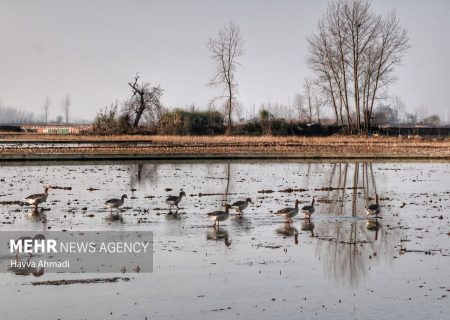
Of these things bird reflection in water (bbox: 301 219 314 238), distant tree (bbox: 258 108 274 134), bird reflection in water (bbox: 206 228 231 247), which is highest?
distant tree (bbox: 258 108 274 134)

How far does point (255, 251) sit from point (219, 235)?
88.5 inches

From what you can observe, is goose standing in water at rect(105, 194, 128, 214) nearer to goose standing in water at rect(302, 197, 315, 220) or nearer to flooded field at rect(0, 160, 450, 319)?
flooded field at rect(0, 160, 450, 319)

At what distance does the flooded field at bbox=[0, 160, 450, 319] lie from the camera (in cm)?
1279

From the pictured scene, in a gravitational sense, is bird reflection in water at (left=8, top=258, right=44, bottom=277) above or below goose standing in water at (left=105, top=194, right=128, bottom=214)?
below

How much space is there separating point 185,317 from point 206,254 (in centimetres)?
474

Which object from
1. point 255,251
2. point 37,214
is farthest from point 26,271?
point 37,214

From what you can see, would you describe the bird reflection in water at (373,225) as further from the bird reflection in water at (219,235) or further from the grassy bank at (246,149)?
the grassy bank at (246,149)

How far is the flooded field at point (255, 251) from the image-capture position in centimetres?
1279

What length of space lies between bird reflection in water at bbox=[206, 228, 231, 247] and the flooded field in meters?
0.03

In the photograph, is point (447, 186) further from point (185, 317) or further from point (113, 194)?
point (185, 317)

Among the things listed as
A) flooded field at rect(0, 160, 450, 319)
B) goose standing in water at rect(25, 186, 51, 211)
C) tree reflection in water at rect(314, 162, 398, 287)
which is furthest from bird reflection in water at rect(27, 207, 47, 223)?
tree reflection in water at rect(314, 162, 398, 287)

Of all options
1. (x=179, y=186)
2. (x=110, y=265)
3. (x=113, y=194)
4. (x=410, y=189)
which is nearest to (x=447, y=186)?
(x=410, y=189)

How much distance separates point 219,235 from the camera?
19.4 m

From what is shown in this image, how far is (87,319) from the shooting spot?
12.0 metres
